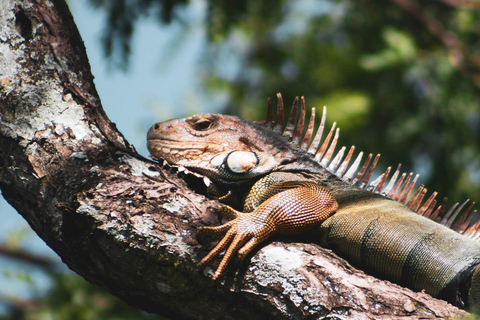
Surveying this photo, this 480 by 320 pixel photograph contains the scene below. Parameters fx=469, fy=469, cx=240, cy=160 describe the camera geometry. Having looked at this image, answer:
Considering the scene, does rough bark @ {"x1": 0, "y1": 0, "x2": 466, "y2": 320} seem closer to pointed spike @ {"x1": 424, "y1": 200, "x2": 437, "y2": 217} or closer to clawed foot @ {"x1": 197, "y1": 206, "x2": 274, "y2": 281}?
clawed foot @ {"x1": 197, "y1": 206, "x2": 274, "y2": 281}

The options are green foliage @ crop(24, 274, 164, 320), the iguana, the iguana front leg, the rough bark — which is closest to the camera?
the rough bark

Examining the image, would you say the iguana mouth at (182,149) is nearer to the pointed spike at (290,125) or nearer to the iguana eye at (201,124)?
the iguana eye at (201,124)

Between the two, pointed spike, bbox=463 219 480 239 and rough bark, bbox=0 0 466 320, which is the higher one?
pointed spike, bbox=463 219 480 239

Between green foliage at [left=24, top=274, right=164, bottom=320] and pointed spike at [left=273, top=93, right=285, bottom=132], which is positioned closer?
pointed spike at [left=273, top=93, right=285, bottom=132]

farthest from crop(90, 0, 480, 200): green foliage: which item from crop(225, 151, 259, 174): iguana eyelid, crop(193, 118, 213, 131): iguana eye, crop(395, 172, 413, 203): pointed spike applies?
crop(395, 172, 413, 203): pointed spike

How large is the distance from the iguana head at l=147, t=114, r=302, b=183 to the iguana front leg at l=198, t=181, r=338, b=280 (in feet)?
1.29

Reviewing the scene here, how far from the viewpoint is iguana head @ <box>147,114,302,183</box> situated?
162 inches

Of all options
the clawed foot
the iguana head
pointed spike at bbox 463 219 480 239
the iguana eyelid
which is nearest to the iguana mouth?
the iguana head

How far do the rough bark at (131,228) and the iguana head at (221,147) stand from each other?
896 millimetres

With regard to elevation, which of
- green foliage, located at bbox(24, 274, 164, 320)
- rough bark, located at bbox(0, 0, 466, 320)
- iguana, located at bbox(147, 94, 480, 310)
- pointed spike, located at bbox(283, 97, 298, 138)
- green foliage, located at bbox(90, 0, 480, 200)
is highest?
green foliage, located at bbox(90, 0, 480, 200)

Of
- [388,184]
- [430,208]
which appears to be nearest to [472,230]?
[430,208]

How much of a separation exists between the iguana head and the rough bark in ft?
2.94

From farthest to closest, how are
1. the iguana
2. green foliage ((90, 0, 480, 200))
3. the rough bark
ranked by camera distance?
green foliage ((90, 0, 480, 200)) < the iguana < the rough bark

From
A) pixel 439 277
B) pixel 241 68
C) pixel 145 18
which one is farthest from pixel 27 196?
pixel 241 68
